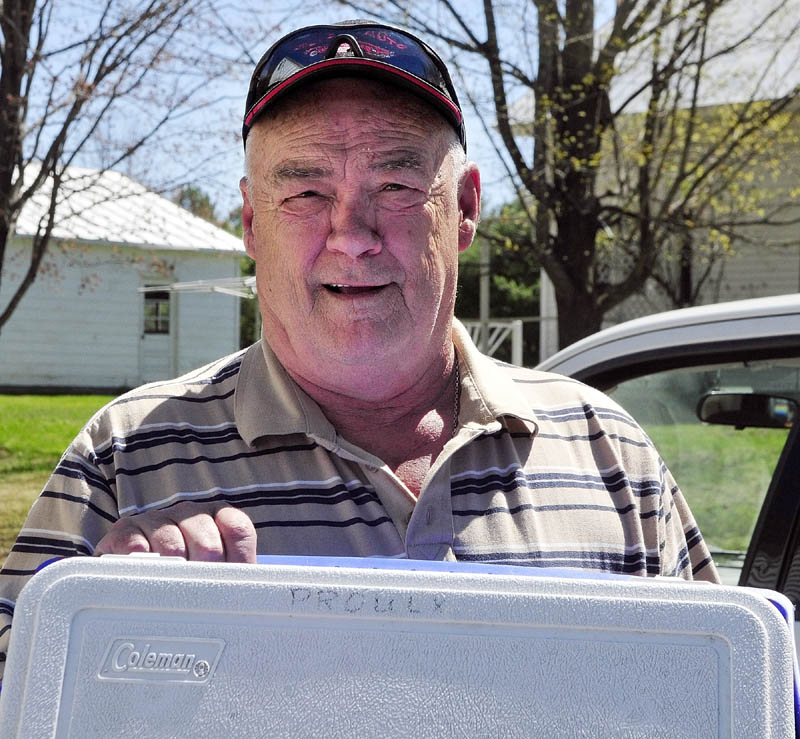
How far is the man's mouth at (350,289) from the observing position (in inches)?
62.2

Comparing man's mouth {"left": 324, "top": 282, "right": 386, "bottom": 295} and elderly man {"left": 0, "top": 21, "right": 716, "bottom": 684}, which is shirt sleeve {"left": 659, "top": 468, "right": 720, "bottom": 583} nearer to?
elderly man {"left": 0, "top": 21, "right": 716, "bottom": 684}

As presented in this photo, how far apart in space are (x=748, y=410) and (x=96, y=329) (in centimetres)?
2077

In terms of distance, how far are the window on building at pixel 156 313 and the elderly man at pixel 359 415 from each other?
22.4 metres

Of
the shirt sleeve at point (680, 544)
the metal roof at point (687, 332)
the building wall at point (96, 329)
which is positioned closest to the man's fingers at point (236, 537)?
the shirt sleeve at point (680, 544)

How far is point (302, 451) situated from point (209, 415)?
0.16 metres

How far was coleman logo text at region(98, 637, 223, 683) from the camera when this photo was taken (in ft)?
2.89

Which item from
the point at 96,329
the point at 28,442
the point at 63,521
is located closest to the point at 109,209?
the point at 28,442

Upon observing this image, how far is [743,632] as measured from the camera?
35.4 inches

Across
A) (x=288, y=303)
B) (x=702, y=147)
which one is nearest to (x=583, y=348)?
(x=288, y=303)

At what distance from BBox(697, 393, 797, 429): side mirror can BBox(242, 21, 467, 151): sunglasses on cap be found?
4.73 feet

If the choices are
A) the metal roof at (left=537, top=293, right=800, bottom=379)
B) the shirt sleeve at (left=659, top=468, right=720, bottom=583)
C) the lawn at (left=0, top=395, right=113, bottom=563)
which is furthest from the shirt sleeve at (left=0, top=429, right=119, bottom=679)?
the lawn at (left=0, top=395, right=113, bottom=563)

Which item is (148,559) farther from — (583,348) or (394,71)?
(583,348)

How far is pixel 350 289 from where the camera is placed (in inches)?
62.4

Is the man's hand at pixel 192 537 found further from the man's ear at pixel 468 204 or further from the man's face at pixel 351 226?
the man's ear at pixel 468 204
